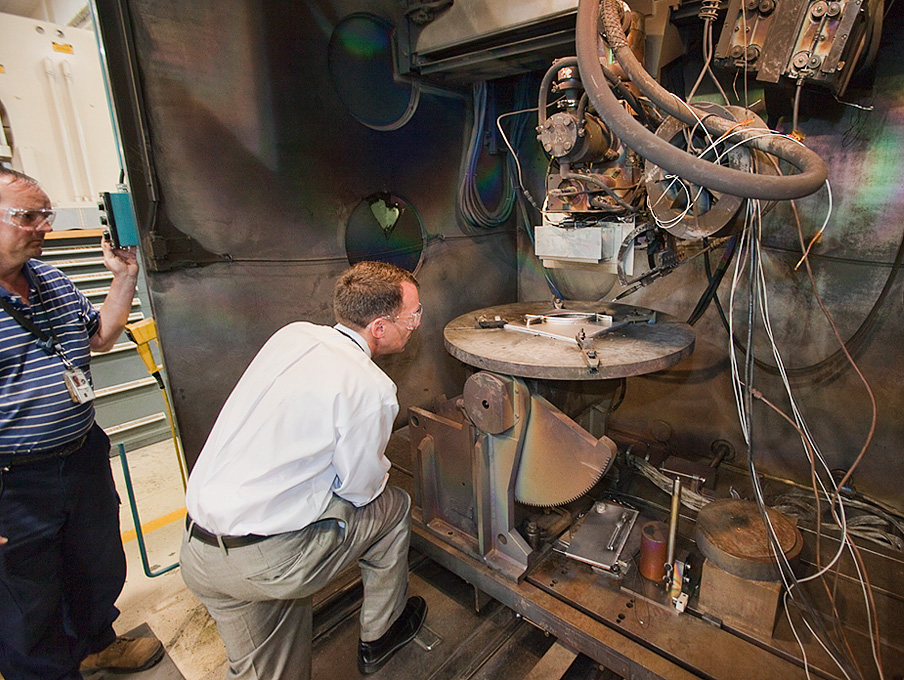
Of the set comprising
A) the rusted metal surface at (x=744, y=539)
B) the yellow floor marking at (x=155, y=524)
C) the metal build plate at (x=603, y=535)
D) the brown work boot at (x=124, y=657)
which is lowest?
the yellow floor marking at (x=155, y=524)

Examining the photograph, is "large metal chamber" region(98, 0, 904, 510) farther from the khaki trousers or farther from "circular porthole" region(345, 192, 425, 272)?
the khaki trousers

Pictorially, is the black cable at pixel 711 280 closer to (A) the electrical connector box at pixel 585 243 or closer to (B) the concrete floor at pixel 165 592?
(A) the electrical connector box at pixel 585 243

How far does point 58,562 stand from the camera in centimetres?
129

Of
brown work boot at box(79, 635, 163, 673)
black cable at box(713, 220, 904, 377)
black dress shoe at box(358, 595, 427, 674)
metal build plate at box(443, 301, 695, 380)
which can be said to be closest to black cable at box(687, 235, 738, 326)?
black cable at box(713, 220, 904, 377)

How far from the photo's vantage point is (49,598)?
1.25 metres

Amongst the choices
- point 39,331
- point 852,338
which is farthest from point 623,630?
point 39,331

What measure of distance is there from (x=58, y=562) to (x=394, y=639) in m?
0.94

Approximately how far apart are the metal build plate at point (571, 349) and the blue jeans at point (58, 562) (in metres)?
1.08

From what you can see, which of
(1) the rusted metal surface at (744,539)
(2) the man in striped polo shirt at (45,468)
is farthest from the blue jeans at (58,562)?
(1) the rusted metal surface at (744,539)

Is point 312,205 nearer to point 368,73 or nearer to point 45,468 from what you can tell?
point 368,73

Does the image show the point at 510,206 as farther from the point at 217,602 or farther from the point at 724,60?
the point at 217,602

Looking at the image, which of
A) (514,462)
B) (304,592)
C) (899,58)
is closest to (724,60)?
(899,58)

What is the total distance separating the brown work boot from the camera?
1495 mm

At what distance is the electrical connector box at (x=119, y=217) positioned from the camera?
1461mm
